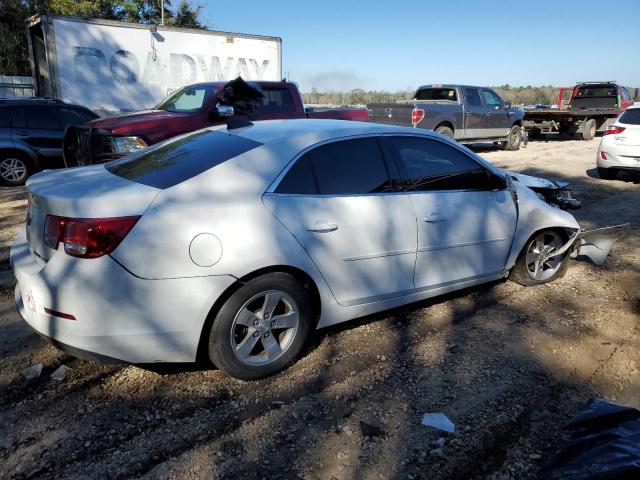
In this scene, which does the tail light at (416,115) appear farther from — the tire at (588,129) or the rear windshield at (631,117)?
the tire at (588,129)

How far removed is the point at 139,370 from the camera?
3.29m

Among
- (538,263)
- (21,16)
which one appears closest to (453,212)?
(538,263)


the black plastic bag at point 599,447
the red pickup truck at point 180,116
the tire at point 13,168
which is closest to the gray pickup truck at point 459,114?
the red pickup truck at point 180,116

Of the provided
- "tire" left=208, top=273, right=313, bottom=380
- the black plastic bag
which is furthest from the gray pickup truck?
the black plastic bag

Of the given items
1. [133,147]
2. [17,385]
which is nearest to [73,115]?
[133,147]

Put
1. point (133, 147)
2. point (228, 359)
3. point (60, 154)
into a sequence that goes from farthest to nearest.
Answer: point (60, 154), point (133, 147), point (228, 359)

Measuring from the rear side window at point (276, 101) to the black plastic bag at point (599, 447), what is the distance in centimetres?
730

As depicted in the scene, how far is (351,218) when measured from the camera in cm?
335

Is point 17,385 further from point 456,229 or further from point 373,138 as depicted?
point 456,229

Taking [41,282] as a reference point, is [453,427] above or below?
below

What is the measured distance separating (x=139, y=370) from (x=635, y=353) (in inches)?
134

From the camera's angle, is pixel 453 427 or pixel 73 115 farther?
pixel 73 115

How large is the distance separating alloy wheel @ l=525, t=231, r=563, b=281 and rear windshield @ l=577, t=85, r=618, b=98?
18.0m

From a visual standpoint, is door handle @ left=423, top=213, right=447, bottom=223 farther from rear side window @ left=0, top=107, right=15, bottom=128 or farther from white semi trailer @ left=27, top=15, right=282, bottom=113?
white semi trailer @ left=27, top=15, right=282, bottom=113
